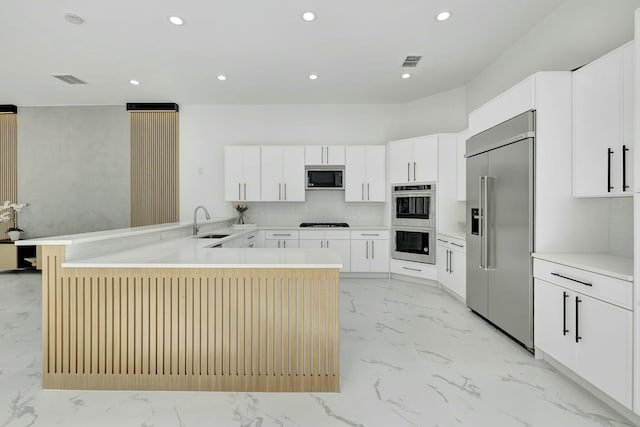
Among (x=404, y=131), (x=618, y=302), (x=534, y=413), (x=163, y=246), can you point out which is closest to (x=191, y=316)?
(x=163, y=246)

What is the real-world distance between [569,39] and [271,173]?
3.96m

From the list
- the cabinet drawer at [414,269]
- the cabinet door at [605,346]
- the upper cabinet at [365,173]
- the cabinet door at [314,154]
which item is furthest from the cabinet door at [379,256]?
the cabinet door at [605,346]

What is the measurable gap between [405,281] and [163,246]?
11.6 feet

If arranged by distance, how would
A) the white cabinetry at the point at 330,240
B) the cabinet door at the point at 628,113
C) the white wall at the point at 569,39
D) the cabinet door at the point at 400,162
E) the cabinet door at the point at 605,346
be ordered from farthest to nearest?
1. the white cabinetry at the point at 330,240
2. the cabinet door at the point at 400,162
3. the white wall at the point at 569,39
4. the cabinet door at the point at 628,113
5. the cabinet door at the point at 605,346

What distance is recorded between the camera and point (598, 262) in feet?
6.70

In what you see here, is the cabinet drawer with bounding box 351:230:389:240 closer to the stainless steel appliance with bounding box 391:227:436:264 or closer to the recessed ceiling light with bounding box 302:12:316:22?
the stainless steel appliance with bounding box 391:227:436:264

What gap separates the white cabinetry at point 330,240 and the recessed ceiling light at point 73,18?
3550 millimetres

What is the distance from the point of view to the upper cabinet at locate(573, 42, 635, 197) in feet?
6.27

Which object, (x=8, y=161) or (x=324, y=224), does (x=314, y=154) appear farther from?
(x=8, y=161)

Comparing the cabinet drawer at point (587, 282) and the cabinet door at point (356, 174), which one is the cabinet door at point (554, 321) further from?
the cabinet door at point (356, 174)

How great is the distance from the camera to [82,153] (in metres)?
5.56

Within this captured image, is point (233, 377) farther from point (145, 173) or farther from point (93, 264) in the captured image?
point (145, 173)

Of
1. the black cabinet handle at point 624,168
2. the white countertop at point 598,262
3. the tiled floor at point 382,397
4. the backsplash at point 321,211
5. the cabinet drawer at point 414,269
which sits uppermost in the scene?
the black cabinet handle at point 624,168

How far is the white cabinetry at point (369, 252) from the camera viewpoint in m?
4.96
